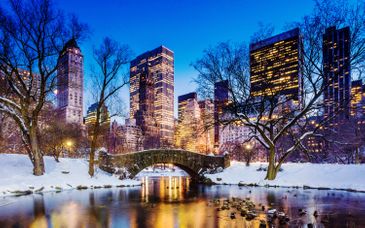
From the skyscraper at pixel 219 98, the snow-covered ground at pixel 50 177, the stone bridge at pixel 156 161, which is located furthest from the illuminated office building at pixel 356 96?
the snow-covered ground at pixel 50 177

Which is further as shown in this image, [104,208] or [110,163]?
[110,163]

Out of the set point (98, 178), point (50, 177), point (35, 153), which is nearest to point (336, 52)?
point (98, 178)

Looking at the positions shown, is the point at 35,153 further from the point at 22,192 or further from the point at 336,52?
the point at 336,52

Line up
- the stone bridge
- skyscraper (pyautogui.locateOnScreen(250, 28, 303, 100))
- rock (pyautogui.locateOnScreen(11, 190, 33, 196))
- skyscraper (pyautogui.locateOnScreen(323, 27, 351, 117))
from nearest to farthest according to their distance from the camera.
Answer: rock (pyautogui.locateOnScreen(11, 190, 33, 196))
skyscraper (pyautogui.locateOnScreen(323, 27, 351, 117))
skyscraper (pyautogui.locateOnScreen(250, 28, 303, 100))
the stone bridge

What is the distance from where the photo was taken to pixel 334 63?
24703 mm

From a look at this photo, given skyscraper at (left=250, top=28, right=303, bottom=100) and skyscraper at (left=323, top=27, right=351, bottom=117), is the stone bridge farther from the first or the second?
skyscraper at (left=323, top=27, right=351, bottom=117)

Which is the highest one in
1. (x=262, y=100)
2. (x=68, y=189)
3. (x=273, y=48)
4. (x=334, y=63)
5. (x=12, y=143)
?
(x=273, y=48)

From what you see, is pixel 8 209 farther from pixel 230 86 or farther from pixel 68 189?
pixel 230 86

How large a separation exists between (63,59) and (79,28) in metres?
3.05

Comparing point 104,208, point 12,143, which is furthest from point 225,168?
point 12,143

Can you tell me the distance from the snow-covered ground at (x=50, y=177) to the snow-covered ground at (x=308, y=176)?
36.3 ft

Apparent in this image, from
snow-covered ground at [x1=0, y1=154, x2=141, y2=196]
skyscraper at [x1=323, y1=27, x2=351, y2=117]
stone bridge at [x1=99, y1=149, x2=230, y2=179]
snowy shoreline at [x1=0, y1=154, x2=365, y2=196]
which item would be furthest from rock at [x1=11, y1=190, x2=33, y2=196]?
skyscraper at [x1=323, y1=27, x2=351, y2=117]

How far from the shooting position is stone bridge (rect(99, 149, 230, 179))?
29.7 meters

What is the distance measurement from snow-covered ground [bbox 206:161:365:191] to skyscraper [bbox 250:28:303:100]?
7571 millimetres
